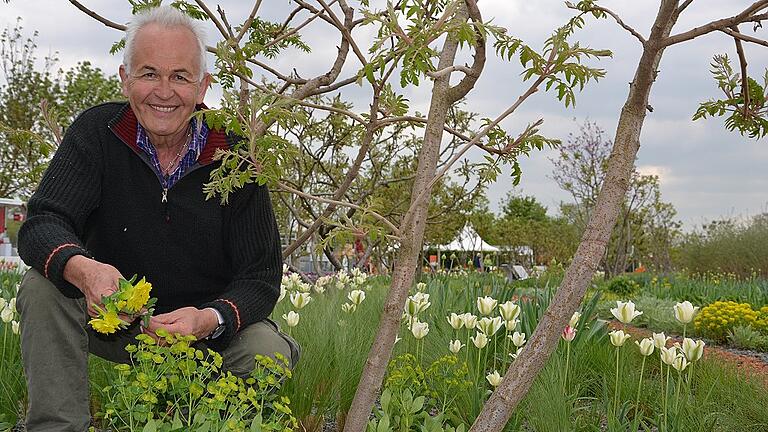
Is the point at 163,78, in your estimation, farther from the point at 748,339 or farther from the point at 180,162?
the point at 748,339

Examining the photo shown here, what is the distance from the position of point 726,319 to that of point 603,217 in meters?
4.87

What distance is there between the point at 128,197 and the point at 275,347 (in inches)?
27.0

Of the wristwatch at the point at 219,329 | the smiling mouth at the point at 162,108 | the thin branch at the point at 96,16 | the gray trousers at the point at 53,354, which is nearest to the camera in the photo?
the gray trousers at the point at 53,354

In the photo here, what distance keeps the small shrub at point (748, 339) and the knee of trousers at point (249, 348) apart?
14.8 feet

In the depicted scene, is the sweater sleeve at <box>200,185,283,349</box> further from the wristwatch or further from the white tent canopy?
the white tent canopy

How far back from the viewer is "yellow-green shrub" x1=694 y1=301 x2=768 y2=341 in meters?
5.86

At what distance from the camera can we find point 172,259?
2.36 meters

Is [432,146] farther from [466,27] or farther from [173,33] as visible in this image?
[173,33]

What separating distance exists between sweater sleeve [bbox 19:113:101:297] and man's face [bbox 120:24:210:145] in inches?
8.9

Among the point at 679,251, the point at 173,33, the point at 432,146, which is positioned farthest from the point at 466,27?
the point at 679,251

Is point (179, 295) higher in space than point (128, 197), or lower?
lower

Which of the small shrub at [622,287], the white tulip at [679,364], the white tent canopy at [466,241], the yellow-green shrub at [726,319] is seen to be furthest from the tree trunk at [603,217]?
the white tent canopy at [466,241]

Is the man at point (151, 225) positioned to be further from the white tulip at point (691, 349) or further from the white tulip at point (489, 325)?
the white tulip at point (691, 349)

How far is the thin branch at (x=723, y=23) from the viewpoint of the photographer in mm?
1552
